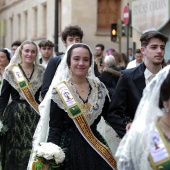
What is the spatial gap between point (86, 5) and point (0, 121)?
67.5 feet

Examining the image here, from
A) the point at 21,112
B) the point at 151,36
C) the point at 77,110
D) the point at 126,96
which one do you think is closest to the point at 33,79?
the point at 21,112

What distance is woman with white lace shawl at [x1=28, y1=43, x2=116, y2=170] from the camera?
5012mm

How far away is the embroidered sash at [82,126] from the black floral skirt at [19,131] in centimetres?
271

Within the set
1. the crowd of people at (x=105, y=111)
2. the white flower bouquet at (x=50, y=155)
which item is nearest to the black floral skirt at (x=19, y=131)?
the crowd of people at (x=105, y=111)

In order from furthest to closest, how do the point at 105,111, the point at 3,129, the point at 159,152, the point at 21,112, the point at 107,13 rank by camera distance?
the point at 107,13, the point at 21,112, the point at 3,129, the point at 105,111, the point at 159,152

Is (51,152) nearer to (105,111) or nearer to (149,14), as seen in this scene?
(105,111)

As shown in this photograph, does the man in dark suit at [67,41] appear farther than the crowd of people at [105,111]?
Yes

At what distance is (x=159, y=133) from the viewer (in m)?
3.23

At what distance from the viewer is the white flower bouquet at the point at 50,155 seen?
185 inches

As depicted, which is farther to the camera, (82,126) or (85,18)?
(85,18)

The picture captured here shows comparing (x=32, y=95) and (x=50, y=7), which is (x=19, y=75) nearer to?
(x=32, y=95)

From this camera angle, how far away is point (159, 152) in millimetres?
3186

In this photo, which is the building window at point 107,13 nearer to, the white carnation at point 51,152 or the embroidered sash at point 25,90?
the embroidered sash at point 25,90

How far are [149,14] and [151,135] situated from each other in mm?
15576
